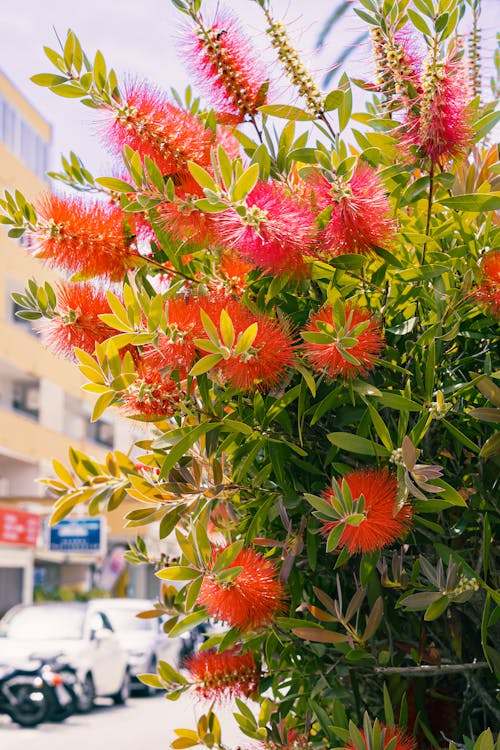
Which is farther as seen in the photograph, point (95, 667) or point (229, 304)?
point (95, 667)

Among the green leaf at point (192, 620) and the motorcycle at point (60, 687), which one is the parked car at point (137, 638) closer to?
the motorcycle at point (60, 687)

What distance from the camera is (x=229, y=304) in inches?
71.2

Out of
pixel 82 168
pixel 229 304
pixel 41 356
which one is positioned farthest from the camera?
pixel 41 356

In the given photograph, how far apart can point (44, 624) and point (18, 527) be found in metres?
15.9

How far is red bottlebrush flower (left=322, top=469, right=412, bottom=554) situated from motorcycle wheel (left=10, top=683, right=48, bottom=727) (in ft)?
41.4

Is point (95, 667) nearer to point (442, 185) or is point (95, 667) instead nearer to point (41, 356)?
point (442, 185)

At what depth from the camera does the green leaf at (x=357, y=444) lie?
1750 mm

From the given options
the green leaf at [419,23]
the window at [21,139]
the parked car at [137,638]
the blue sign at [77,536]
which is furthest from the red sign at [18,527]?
the green leaf at [419,23]

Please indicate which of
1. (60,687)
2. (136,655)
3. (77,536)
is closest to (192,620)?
(60,687)

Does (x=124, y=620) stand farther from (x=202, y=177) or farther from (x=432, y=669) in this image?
(x=202, y=177)

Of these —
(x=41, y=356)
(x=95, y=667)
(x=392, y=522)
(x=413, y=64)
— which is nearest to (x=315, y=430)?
(x=392, y=522)

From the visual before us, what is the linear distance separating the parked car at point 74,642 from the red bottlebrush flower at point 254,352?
1251cm

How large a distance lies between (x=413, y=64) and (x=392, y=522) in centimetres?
75

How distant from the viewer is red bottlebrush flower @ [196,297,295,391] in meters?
1.72
